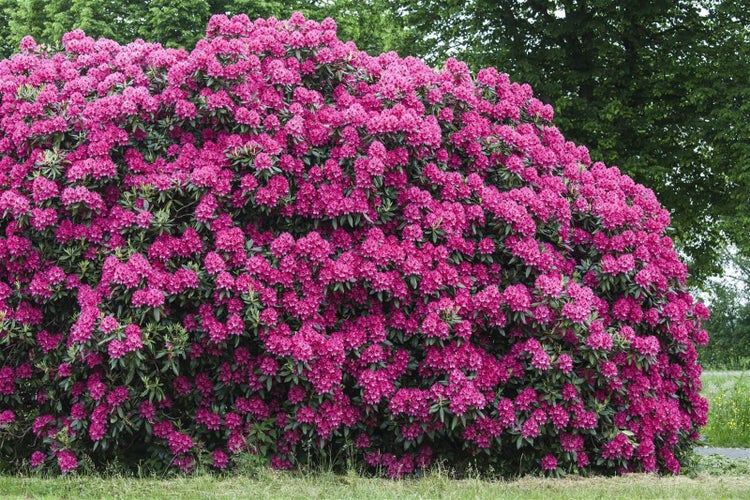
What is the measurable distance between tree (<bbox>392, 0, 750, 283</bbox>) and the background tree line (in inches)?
1.1

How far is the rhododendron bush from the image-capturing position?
6590mm

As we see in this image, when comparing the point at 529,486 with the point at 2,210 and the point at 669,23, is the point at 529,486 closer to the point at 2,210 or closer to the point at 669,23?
the point at 2,210

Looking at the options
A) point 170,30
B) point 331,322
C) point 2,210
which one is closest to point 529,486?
point 331,322

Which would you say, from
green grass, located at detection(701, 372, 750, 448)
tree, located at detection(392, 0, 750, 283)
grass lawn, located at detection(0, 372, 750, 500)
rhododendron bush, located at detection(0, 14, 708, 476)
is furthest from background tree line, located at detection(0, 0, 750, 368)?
grass lawn, located at detection(0, 372, 750, 500)

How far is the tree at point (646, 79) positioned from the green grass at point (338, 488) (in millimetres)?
9464

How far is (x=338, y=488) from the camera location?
19.6 ft

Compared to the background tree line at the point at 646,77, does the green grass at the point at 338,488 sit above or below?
below

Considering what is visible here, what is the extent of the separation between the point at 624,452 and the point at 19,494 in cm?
506

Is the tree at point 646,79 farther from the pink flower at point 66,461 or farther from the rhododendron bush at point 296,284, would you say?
the pink flower at point 66,461

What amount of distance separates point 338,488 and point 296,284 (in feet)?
5.61

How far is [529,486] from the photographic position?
21.4 ft

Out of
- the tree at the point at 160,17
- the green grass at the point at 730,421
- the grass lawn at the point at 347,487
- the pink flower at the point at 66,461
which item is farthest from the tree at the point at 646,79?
the pink flower at the point at 66,461

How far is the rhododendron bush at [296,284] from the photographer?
6.59 m

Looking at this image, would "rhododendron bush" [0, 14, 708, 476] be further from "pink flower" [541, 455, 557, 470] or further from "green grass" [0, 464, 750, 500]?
"green grass" [0, 464, 750, 500]
